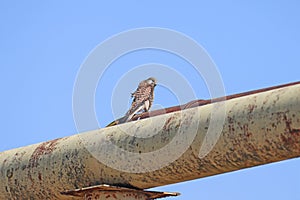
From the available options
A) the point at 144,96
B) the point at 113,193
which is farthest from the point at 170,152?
the point at 144,96

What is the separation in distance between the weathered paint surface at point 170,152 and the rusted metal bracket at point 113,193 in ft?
0.17

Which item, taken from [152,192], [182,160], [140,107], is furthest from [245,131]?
[140,107]

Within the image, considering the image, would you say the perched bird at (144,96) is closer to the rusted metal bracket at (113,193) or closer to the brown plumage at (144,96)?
the brown plumage at (144,96)

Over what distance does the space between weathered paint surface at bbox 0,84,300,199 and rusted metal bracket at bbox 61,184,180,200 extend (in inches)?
2.0

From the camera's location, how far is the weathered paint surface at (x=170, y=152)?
4.27 m

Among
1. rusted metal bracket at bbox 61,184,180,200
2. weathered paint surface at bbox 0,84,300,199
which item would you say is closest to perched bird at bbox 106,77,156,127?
weathered paint surface at bbox 0,84,300,199

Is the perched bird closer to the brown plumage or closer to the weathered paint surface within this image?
the brown plumage

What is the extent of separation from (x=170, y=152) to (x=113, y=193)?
1.67 ft

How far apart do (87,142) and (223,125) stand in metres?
1.02

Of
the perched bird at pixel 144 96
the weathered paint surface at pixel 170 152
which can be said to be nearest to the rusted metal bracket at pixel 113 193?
the weathered paint surface at pixel 170 152

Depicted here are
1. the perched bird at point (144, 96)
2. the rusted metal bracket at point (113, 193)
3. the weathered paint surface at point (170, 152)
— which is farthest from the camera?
the perched bird at point (144, 96)

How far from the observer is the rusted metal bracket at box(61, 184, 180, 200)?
4902mm

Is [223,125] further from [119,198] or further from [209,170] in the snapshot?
[119,198]

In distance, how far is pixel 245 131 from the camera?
4352 mm
